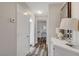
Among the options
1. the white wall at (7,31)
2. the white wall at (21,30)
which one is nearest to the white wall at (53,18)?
the white wall at (21,30)

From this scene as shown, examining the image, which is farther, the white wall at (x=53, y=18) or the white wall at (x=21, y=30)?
the white wall at (x=53, y=18)

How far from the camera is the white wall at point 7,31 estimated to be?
4109mm

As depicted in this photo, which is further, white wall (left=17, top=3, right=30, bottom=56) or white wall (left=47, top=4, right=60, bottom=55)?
white wall (left=47, top=4, right=60, bottom=55)

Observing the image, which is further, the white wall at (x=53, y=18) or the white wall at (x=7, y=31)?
the white wall at (x=53, y=18)

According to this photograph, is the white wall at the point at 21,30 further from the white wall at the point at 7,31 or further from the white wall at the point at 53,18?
the white wall at the point at 53,18

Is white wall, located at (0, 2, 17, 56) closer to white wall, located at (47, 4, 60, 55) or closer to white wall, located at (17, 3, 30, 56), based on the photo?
white wall, located at (17, 3, 30, 56)

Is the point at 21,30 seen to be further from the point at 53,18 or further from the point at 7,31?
the point at 53,18

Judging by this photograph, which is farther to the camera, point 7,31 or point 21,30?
point 21,30

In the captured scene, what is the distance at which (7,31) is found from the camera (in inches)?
163

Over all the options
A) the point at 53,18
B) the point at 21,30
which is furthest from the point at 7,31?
the point at 53,18

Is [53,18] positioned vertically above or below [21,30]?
above

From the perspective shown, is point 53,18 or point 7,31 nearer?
point 7,31

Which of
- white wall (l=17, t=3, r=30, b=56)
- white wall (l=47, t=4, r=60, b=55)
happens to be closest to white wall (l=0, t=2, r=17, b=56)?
white wall (l=17, t=3, r=30, b=56)

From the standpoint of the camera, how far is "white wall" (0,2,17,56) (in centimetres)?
411
